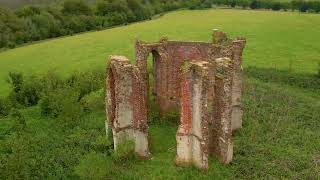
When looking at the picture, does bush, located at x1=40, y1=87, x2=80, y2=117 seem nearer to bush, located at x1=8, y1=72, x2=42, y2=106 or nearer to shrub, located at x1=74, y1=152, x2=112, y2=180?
bush, located at x1=8, y1=72, x2=42, y2=106

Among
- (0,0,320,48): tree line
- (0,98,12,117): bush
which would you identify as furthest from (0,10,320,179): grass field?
(0,0,320,48): tree line

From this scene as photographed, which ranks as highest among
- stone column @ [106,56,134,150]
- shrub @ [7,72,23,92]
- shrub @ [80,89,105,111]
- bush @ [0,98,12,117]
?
stone column @ [106,56,134,150]

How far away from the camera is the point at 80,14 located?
8525 cm

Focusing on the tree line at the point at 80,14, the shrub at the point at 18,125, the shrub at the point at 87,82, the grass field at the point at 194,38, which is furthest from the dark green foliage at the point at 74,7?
the shrub at the point at 18,125

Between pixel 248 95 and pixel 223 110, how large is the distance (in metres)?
14.4

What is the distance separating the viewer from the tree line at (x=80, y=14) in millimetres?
73750

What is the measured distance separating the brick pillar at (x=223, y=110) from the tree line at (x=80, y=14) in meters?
53.2

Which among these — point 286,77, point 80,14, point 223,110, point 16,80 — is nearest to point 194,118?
point 223,110

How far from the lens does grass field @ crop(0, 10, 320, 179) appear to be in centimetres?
2478

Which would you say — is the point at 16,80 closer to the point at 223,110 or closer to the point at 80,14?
the point at 223,110

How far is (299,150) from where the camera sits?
27141 mm

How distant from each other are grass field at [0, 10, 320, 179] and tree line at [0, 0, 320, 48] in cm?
386

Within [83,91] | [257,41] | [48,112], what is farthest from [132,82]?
[257,41]

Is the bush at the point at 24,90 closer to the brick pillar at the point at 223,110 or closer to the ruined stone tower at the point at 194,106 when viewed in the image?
the ruined stone tower at the point at 194,106
